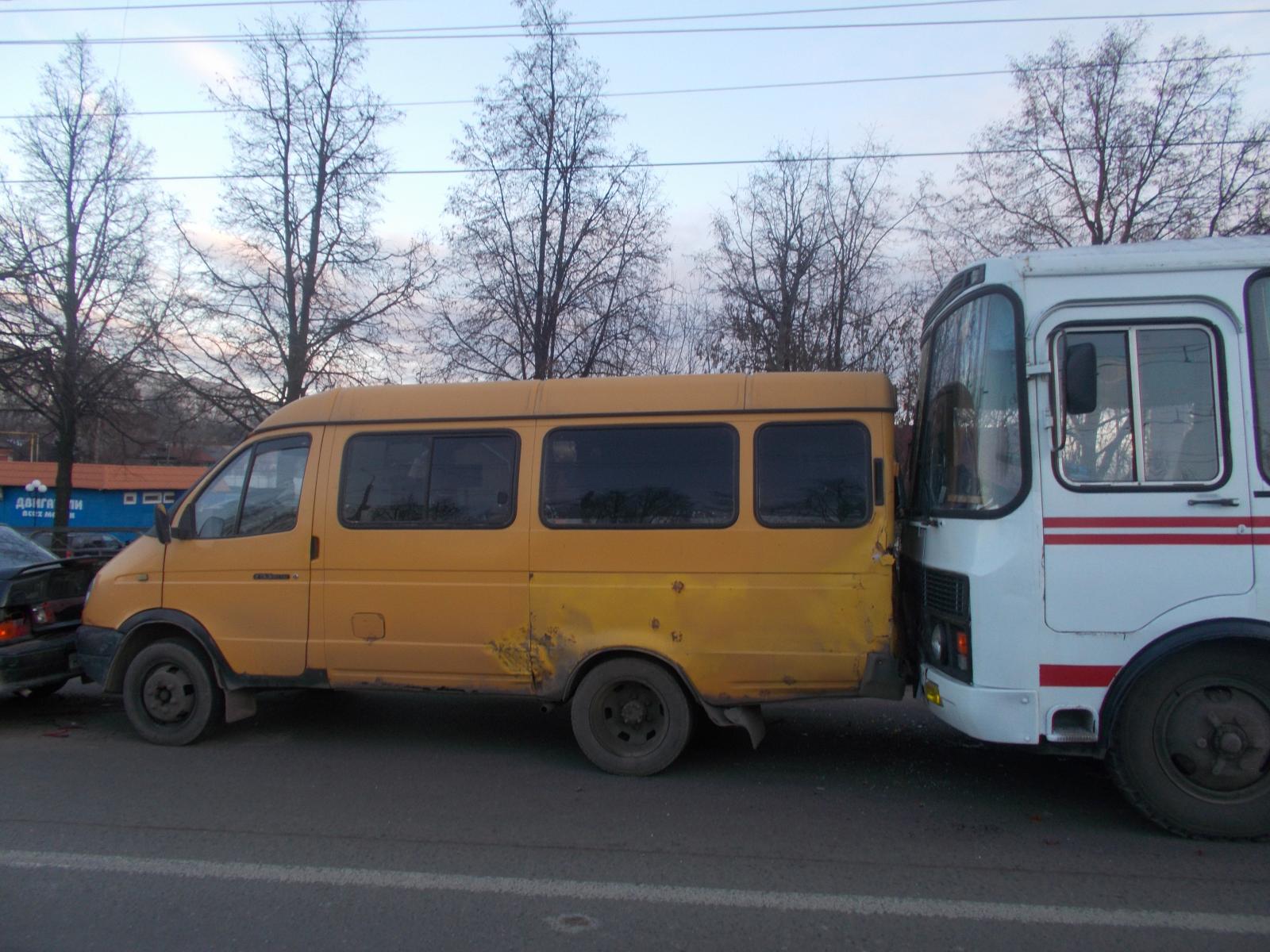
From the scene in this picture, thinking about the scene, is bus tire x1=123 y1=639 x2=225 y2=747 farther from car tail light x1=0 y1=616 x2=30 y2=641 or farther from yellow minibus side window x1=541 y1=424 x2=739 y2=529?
yellow minibus side window x1=541 y1=424 x2=739 y2=529

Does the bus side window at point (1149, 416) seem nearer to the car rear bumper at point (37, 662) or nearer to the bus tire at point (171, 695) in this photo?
the bus tire at point (171, 695)

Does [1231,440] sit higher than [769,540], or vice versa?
[1231,440]

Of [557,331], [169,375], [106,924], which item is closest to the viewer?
[106,924]

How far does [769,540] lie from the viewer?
18.3 ft

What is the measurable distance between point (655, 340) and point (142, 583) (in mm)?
13575

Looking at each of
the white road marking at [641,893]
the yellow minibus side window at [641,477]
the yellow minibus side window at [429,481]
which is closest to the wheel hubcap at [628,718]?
the yellow minibus side window at [641,477]

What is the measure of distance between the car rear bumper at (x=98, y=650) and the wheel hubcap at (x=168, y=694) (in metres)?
0.31

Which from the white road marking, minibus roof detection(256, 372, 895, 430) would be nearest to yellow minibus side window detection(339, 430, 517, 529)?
minibus roof detection(256, 372, 895, 430)

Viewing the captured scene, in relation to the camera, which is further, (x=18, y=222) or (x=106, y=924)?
(x=18, y=222)

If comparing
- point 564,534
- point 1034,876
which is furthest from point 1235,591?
point 564,534

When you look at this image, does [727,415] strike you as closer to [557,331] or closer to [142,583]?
[142,583]

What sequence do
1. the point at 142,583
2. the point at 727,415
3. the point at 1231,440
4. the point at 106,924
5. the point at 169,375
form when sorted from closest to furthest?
the point at 106,924 → the point at 1231,440 → the point at 727,415 → the point at 142,583 → the point at 169,375

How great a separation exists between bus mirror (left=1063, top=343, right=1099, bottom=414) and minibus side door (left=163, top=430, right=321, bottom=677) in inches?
191

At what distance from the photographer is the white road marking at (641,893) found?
3.86 m
